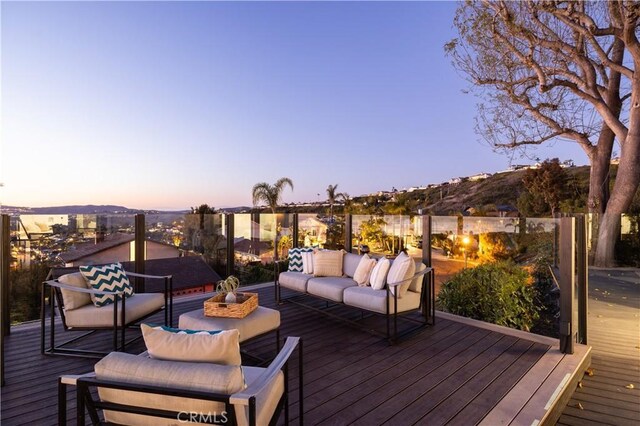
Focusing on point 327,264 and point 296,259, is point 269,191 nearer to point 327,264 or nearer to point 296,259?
point 296,259

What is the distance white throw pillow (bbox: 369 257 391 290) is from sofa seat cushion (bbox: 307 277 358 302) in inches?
13.7

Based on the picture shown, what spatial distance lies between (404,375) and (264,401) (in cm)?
169

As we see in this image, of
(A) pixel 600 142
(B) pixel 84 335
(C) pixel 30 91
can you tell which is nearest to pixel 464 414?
(B) pixel 84 335

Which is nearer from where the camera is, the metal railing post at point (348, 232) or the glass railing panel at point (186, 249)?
the glass railing panel at point (186, 249)

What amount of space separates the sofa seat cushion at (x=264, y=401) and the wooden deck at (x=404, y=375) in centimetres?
59

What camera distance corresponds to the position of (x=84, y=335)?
3.69 metres

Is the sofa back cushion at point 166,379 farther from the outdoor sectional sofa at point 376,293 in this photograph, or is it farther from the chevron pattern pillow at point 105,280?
the outdoor sectional sofa at point 376,293

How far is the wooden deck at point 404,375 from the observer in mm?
2338

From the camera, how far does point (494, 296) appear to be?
4.63m

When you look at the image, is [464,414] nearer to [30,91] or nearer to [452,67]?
[30,91]

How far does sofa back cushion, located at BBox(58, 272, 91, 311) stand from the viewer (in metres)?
3.26

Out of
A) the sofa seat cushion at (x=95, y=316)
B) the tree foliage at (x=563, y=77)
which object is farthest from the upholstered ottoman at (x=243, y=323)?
the tree foliage at (x=563, y=77)

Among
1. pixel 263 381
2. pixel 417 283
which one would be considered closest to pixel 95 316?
pixel 263 381

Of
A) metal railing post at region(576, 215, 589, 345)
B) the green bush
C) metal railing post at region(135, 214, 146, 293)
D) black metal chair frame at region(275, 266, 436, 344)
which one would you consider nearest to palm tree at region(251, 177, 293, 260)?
metal railing post at region(135, 214, 146, 293)
